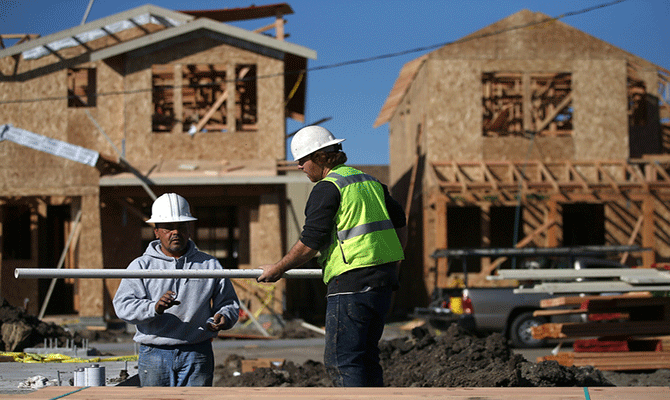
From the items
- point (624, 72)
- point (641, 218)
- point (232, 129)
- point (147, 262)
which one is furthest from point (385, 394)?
point (624, 72)

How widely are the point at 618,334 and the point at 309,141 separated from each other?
24.5 feet

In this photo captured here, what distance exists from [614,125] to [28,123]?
16.6 metres

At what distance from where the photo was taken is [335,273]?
4402 mm

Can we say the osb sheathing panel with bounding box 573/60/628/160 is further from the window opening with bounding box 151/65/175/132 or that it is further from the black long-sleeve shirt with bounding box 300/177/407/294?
the black long-sleeve shirt with bounding box 300/177/407/294

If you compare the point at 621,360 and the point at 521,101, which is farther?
the point at 521,101

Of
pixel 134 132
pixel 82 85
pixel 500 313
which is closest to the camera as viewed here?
pixel 500 313

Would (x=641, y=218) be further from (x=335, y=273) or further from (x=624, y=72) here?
(x=335, y=273)

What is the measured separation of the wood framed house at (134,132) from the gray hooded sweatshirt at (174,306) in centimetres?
1277

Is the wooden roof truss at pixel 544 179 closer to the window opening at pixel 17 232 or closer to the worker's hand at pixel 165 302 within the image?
the window opening at pixel 17 232

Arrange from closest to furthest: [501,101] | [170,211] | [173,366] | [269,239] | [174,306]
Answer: [173,366] < [174,306] < [170,211] < [269,239] < [501,101]

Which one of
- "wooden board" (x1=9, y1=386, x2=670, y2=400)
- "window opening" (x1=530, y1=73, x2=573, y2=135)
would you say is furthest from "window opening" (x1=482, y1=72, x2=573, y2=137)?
"wooden board" (x1=9, y1=386, x2=670, y2=400)

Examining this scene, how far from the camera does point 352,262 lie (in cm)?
434

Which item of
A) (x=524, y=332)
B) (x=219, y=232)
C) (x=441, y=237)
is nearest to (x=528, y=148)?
(x=441, y=237)

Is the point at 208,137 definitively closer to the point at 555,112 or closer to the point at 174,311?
the point at 555,112
